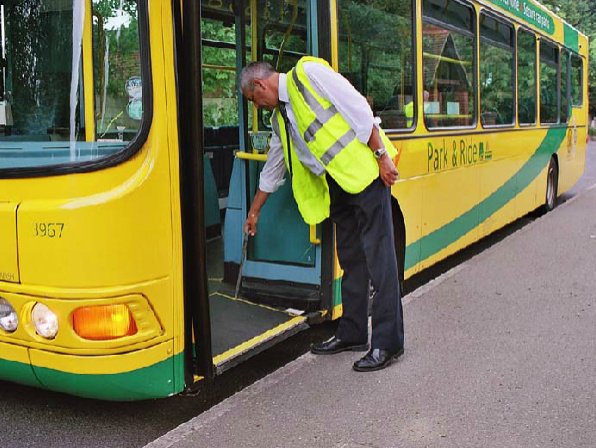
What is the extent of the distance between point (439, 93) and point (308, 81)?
8.66ft

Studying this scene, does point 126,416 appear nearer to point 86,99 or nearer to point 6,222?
point 6,222

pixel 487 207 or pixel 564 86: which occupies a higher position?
pixel 564 86

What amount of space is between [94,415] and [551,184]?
8.70 meters

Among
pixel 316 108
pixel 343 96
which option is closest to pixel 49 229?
pixel 316 108

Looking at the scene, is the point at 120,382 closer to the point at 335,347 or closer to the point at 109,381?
the point at 109,381

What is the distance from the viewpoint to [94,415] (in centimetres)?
392

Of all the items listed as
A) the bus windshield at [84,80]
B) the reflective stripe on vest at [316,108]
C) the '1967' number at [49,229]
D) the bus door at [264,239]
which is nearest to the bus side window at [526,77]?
the bus door at [264,239]

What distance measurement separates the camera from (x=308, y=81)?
399 cm

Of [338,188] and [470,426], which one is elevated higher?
[338,188]

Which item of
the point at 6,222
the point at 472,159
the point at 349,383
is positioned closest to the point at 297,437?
the point at 349,383

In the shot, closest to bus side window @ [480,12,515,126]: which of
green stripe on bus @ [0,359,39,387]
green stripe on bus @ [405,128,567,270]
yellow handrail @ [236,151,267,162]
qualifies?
green stripe on bus @ [405,128,567,270]

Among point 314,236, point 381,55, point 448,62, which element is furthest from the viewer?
point 448,62

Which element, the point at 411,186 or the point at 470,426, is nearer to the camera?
the point at 470,426

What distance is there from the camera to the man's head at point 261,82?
406 cm
